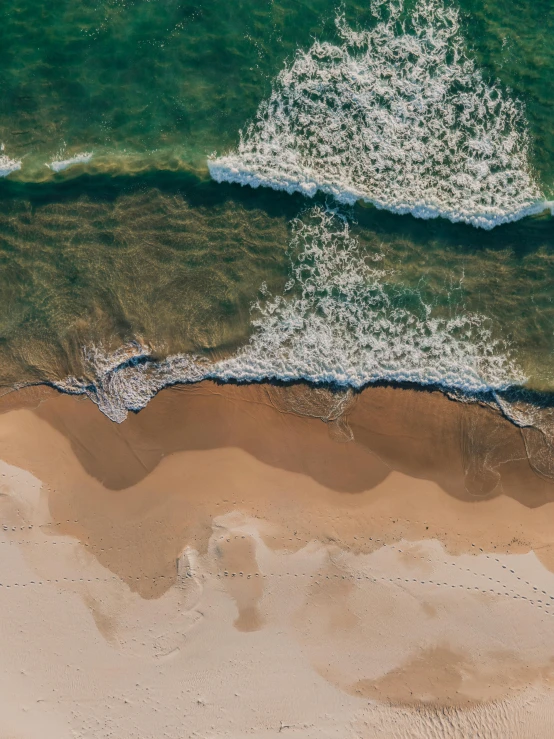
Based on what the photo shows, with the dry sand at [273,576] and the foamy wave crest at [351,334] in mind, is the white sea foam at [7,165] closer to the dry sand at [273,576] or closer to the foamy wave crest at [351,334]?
the dry sand at [273,576]

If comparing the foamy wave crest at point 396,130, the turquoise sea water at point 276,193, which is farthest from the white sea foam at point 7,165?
the foamy wave crest at point 396,130

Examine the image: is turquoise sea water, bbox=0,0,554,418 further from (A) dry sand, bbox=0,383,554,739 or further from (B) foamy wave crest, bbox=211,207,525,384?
(A) dry sand, bbox=0,383,554,739

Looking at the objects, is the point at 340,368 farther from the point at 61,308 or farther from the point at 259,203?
the point at 61,308

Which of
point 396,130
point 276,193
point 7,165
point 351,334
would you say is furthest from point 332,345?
point 7,165

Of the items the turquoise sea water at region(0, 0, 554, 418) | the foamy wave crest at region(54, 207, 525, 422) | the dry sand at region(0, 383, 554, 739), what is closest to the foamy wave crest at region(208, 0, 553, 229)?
the turquoise sea water at region(0, 0, 554, 418)

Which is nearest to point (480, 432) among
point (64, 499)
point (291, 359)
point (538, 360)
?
point (538, 360)

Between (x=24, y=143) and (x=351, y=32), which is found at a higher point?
(x=351, y=32)
